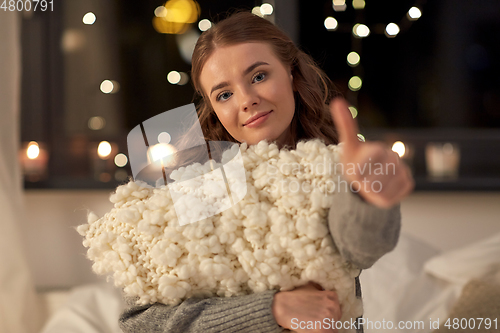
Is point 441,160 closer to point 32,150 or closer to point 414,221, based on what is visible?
point 414,221

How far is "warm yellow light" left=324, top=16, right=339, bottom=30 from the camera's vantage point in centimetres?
79

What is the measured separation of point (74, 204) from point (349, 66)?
0.87 meters

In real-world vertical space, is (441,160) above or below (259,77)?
below

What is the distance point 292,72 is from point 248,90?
Result: 11 cm

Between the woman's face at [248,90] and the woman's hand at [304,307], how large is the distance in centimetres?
18

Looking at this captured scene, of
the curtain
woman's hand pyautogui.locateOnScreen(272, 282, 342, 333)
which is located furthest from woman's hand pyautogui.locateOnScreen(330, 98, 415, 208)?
the curtain

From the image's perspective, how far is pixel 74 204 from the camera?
118 cm

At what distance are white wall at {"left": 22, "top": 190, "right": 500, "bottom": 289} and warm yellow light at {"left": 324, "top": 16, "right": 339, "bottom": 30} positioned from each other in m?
0.61

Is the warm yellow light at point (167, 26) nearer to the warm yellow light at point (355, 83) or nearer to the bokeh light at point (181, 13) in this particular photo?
the bokeh light at point (181, 13)

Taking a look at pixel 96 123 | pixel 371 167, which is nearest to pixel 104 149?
pixel 96 123

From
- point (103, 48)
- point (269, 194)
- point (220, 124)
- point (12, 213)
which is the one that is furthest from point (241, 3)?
point (12, 213)

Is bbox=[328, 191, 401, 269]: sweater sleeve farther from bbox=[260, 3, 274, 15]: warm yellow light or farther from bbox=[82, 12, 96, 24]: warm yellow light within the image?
bbox=[82, 12, 96, 24]: warm yellow light

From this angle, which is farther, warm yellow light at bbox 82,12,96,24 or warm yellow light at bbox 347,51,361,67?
warm yellow light at bbox 347,51,361,67

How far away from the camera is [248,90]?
1.46 feet
